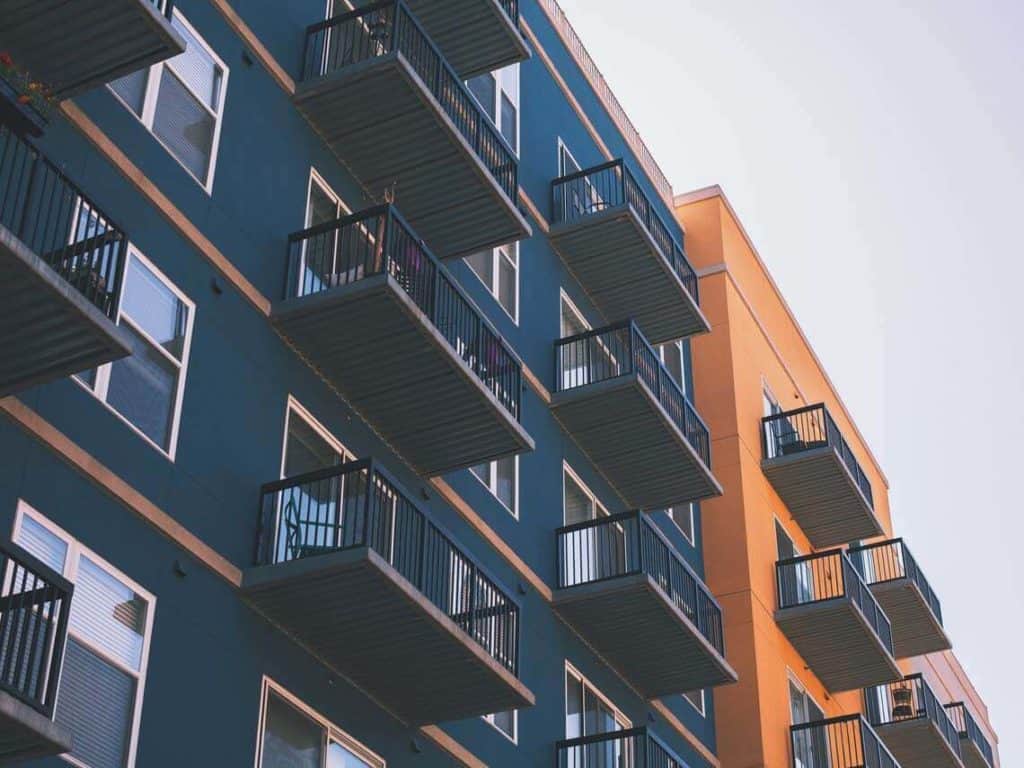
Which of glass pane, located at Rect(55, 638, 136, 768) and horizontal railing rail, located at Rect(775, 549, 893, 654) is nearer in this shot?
glass pane, located at Rect(55, 638, 136, 768)

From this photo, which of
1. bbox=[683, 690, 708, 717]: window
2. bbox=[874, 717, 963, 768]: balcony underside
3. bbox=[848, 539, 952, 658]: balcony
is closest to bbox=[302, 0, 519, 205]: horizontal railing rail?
bbox=[683, 690, 708, 717]: window

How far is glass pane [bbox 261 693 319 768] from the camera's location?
17.2 m

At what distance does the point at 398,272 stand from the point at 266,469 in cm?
344

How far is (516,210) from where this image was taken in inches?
912

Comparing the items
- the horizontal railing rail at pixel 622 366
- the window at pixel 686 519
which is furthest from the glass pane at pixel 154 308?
the window at pixel 686 519

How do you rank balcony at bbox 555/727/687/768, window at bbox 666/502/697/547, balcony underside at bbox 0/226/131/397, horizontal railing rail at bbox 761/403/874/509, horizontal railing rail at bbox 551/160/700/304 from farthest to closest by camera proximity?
horizontal railing rail at bbox 761/403/874/509 < window at bbox 666/502/697/547 < horizontal railing rail at bbox 551/160/700/304 < balcony at bbox 555/727/687/768 < balcony underside at bbox 0/226/131/397

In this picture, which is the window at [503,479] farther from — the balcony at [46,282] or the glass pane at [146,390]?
the balcony at [46,282]

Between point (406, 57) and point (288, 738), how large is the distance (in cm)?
941

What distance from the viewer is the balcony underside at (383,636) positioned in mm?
17203

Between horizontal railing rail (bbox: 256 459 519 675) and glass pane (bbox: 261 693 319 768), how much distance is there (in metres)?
1.36

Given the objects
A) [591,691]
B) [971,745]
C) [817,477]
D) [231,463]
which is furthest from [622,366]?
[971,745]

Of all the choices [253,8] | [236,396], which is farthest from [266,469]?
[253,8]

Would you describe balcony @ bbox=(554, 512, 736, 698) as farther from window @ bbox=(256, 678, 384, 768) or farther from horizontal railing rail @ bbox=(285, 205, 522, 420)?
window @ bbox=(256, 678, 384, 768)

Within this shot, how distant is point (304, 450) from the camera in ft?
63.7
